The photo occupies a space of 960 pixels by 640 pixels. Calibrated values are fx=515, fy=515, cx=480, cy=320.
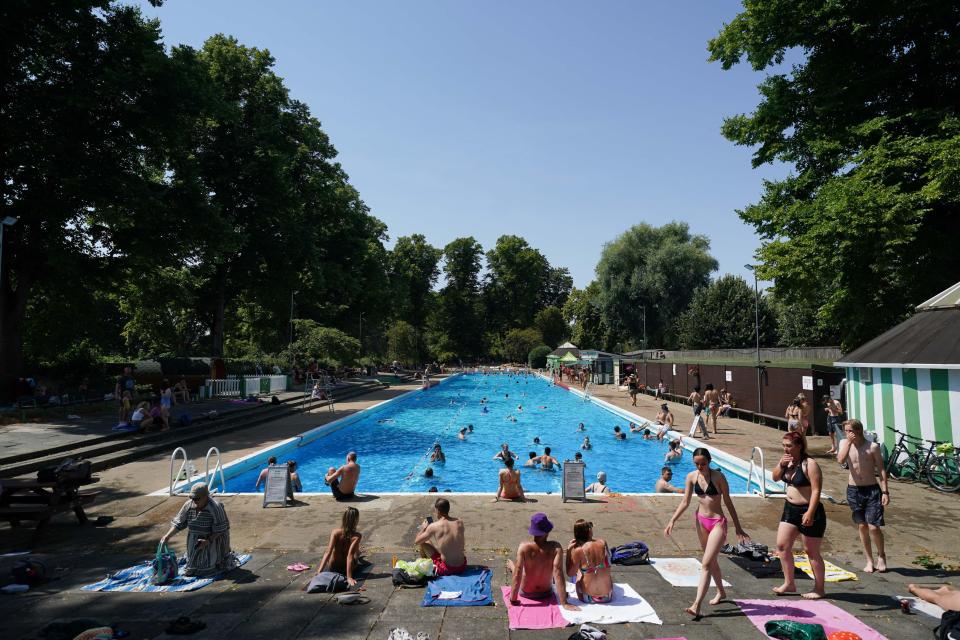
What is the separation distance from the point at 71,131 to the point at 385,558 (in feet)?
72.2

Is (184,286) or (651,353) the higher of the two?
(184,286)

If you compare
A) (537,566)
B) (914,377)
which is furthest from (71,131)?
(914,377)

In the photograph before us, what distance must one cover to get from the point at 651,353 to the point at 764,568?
146 feet

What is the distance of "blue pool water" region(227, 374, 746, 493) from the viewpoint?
645 inches

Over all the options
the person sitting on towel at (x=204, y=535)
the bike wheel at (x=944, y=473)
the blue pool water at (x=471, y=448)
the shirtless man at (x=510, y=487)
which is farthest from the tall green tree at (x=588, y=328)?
the person sitting on towel at (x=204, y=535)

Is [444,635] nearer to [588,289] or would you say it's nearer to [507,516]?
[507,516]

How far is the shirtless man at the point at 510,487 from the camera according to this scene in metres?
10.4

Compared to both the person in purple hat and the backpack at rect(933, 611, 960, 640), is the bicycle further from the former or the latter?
the person in purple hat

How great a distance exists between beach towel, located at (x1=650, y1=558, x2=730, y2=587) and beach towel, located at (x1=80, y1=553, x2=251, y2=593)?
5.90 m

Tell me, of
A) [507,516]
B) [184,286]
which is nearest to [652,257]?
[184,286]

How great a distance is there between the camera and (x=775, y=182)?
19.9 meters

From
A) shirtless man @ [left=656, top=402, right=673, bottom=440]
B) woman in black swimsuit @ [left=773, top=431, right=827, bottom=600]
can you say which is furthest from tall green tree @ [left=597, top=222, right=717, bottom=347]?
woman in black swimsuit @ [left=773, top=431, right=827, bottom=600]

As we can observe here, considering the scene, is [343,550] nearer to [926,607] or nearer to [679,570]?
[679,570]

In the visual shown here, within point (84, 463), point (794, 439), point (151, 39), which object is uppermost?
point (151, 39)
